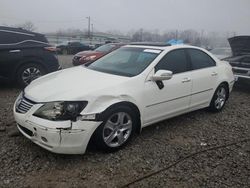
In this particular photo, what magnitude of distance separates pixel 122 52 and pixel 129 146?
1868mm

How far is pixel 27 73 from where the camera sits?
714cm

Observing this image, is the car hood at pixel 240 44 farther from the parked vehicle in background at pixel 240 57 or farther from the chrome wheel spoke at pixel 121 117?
the chrome wheel spoke at pixel 121 117

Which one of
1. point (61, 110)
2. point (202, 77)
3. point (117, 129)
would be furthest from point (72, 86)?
point (202, 77)

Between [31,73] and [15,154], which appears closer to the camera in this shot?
[15,154]

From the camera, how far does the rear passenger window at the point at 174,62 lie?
4.42 m

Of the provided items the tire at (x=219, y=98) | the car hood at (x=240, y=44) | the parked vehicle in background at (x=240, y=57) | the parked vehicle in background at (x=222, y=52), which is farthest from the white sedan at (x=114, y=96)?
the parked vehicle in background at (x=222, y=52)

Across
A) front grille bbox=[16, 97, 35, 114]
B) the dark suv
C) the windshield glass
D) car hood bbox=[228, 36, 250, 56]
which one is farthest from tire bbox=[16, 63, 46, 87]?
the windshield glass

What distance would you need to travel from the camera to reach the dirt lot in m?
3.18

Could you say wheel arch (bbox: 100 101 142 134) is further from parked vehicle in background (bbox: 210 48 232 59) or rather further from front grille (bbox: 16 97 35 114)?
parked vehicle in background (bbox: 210 48 232 59)

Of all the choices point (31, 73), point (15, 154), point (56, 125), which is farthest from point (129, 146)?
point (31, 73)

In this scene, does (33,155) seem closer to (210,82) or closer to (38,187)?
(38,187)

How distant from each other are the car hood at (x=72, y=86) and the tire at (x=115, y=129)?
0.35 meters

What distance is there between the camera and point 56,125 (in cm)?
324

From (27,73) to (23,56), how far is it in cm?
45
